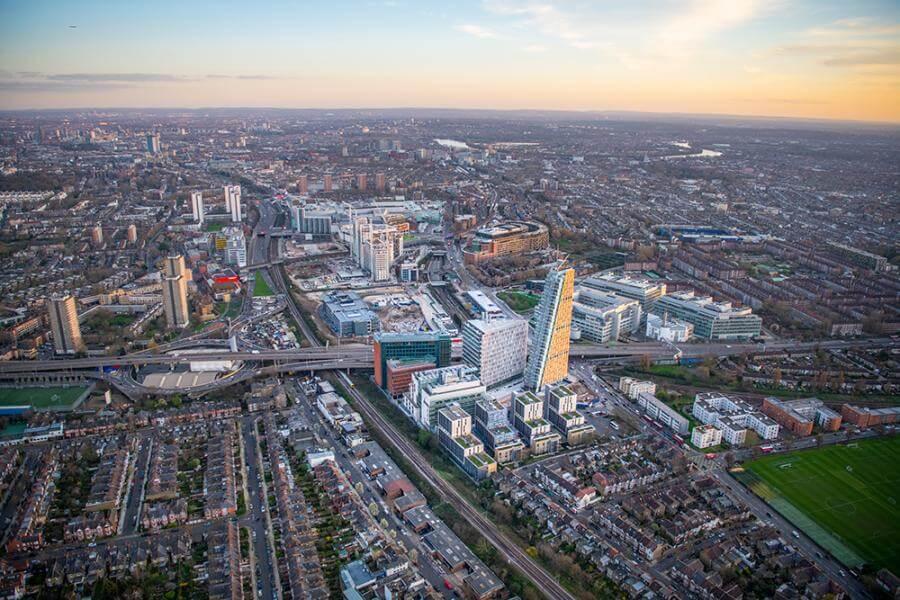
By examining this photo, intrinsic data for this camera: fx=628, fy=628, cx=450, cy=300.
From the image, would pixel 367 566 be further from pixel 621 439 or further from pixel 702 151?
pixel 702 151

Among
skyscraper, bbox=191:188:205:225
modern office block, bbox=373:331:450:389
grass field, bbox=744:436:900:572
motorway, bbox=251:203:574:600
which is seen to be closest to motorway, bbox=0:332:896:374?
modern office block, bbox=373:331:450:389

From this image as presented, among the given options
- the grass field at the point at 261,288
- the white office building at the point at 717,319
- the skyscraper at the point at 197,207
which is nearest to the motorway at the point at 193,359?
the grass field at the point at 261,288

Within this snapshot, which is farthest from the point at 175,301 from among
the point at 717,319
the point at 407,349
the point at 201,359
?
the point at 717,319

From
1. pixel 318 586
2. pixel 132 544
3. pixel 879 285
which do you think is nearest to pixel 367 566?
pixel 318 586

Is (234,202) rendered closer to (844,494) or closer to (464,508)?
(464,508)

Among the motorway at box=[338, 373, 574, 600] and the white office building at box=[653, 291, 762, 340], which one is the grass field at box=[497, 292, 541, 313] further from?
the motorway at box=[338, 373, 574, 600]
